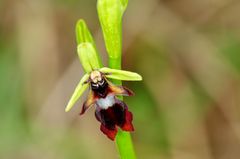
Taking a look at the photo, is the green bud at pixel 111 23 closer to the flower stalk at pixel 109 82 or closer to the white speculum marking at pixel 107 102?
Answer: the flower stalk at pixel 109 82

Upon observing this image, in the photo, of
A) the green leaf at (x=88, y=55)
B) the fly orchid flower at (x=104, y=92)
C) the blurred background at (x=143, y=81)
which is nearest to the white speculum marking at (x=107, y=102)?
the fly orchid flower at (x=104, y=92)

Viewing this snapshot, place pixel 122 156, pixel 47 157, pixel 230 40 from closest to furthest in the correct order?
pixel 122 156
pixel 47 157
pixel 230 40

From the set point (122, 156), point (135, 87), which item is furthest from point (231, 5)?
point (122, 156)

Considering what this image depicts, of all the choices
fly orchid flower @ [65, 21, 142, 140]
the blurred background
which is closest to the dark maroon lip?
fly orchid flower @ [65, 21, 142, 140]

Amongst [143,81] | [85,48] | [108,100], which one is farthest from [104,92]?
[143,81]

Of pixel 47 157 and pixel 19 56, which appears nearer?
pixel 47 157

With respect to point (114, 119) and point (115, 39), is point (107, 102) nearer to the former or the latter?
point (114, 119)

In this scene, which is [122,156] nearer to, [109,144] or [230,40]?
[109,144]

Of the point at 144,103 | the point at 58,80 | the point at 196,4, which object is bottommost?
the point at 144,103
